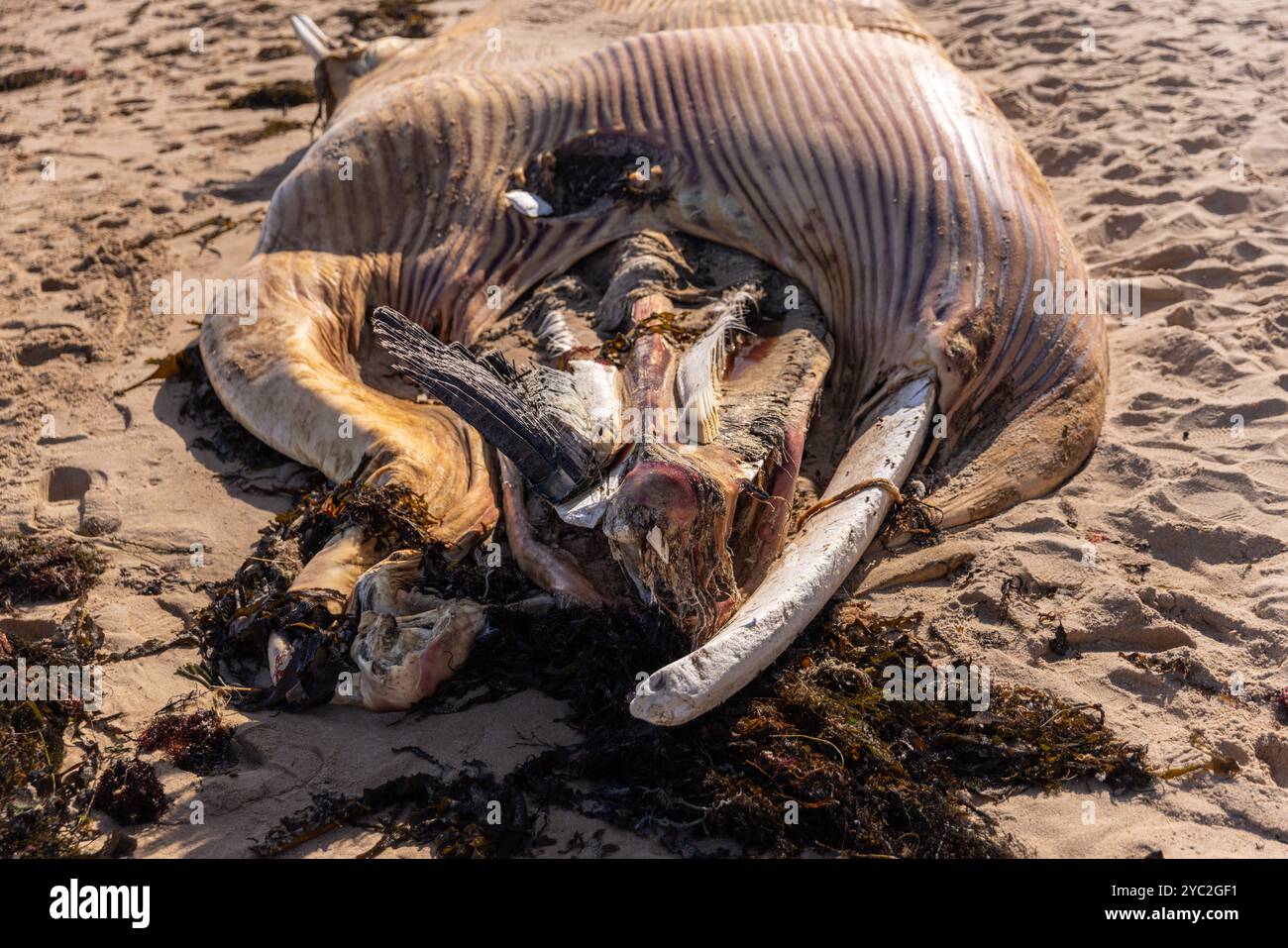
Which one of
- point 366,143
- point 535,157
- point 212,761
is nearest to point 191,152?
point 366,143

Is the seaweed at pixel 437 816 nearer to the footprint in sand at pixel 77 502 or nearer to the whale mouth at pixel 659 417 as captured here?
the whale mouth at pixel 659 417

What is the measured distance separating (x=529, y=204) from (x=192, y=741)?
2840mm

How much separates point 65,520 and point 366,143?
221 centimetres

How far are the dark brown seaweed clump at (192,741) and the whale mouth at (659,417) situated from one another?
1144 mm

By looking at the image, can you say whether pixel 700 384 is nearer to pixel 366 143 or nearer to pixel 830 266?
pixel 830 266

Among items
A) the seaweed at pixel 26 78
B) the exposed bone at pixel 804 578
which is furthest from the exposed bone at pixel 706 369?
the seaweed at pixel 26 78

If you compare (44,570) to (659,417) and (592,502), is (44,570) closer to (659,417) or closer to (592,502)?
(592,502)

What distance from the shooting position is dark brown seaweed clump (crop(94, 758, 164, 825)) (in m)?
3.56

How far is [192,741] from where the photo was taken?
3.78m

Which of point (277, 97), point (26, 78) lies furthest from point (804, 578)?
point (26, 78)

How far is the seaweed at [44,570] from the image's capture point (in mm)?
4484

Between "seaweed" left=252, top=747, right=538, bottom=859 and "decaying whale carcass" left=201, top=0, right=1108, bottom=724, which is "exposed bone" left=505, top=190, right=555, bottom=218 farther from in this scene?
"seaweed" left=252, top=747, right=538, bottom=859

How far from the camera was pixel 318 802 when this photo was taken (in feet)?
11.6

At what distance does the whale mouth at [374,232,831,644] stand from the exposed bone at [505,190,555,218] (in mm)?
546
